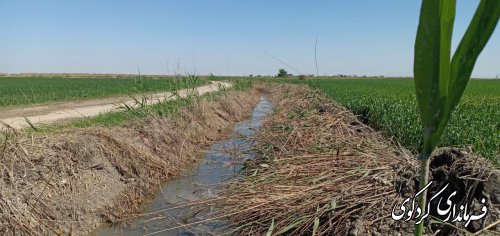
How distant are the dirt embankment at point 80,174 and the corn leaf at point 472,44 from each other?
4.20 meters

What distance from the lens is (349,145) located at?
568 cm

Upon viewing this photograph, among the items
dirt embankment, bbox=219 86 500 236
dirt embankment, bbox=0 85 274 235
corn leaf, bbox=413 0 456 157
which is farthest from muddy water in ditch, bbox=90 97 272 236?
corn leaf, bbox=413 0 456 157

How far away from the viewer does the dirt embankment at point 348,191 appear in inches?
126

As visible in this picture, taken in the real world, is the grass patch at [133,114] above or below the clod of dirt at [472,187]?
below

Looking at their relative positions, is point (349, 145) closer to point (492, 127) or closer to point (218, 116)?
point (492, 127)

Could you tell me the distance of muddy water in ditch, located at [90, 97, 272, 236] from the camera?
5146 millimetres

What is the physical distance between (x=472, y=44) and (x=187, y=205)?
4344 millimetres

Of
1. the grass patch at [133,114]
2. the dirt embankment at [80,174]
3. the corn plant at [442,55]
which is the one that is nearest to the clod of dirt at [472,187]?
the corn plant at [442,55]

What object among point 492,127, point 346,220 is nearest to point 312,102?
point 492,127

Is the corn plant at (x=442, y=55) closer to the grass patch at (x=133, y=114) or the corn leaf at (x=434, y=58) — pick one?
the corn leaf at (x=434, y=58)

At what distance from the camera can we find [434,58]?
1104 mm

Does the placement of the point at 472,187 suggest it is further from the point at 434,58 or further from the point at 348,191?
the point at 434,58

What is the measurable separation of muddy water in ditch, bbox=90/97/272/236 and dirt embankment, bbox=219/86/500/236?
1.83 feet

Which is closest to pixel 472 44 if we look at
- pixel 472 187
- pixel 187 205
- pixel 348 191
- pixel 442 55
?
pixel 442 55
